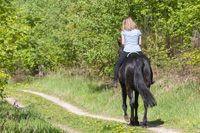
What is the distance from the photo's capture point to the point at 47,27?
29.2 metres

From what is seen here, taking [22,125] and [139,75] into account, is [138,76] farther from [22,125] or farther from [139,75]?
[22,125]

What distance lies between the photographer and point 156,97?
11.7 metres

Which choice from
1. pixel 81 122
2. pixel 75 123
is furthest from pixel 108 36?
pixel 75 123

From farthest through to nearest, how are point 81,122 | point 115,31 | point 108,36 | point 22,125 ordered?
point 115,31 → point 108,36 → point 81,122 → point 22,125

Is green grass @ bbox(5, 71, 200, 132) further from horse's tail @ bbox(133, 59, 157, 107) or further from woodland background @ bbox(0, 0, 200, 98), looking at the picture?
horse's tail @ bbox(133, 59, 157, 107)

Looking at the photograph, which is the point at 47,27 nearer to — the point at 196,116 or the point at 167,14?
the point at 167,14

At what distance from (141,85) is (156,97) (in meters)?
4.29

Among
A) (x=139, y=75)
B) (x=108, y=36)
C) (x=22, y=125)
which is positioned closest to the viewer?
(x=22, y=125)

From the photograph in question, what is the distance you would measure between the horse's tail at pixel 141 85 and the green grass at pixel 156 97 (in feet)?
4.81

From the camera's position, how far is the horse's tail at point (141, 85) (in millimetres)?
7547

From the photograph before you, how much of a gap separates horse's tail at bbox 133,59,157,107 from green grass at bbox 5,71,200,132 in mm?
1466

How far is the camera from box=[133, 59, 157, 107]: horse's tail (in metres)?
7.55

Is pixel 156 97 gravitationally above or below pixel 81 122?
above

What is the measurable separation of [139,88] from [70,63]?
18.2 meters
